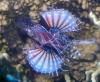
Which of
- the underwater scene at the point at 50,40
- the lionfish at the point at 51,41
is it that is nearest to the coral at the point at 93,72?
the underwater scene at the point at 50,40

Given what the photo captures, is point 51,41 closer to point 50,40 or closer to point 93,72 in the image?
point 50,40

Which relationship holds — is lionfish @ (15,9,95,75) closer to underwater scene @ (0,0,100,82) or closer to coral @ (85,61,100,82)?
underwater scene @ (0,0,100,82)

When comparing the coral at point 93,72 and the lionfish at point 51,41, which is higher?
the lionfish at point 51,41

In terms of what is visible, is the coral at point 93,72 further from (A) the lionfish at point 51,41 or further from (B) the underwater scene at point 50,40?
(A) the lionfish at point 51,41

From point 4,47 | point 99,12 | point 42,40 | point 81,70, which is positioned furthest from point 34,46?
point 99,12

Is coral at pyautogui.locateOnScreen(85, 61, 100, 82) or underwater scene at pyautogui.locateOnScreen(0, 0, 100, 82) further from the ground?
underwater scene at pyautogui.locateOnScreen(0, 0, 100, 82)

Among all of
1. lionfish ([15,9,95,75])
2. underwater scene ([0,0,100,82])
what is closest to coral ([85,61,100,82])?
underwater scene ([0,0,100,82])

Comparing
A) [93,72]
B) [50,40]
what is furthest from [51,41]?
[93,72]
